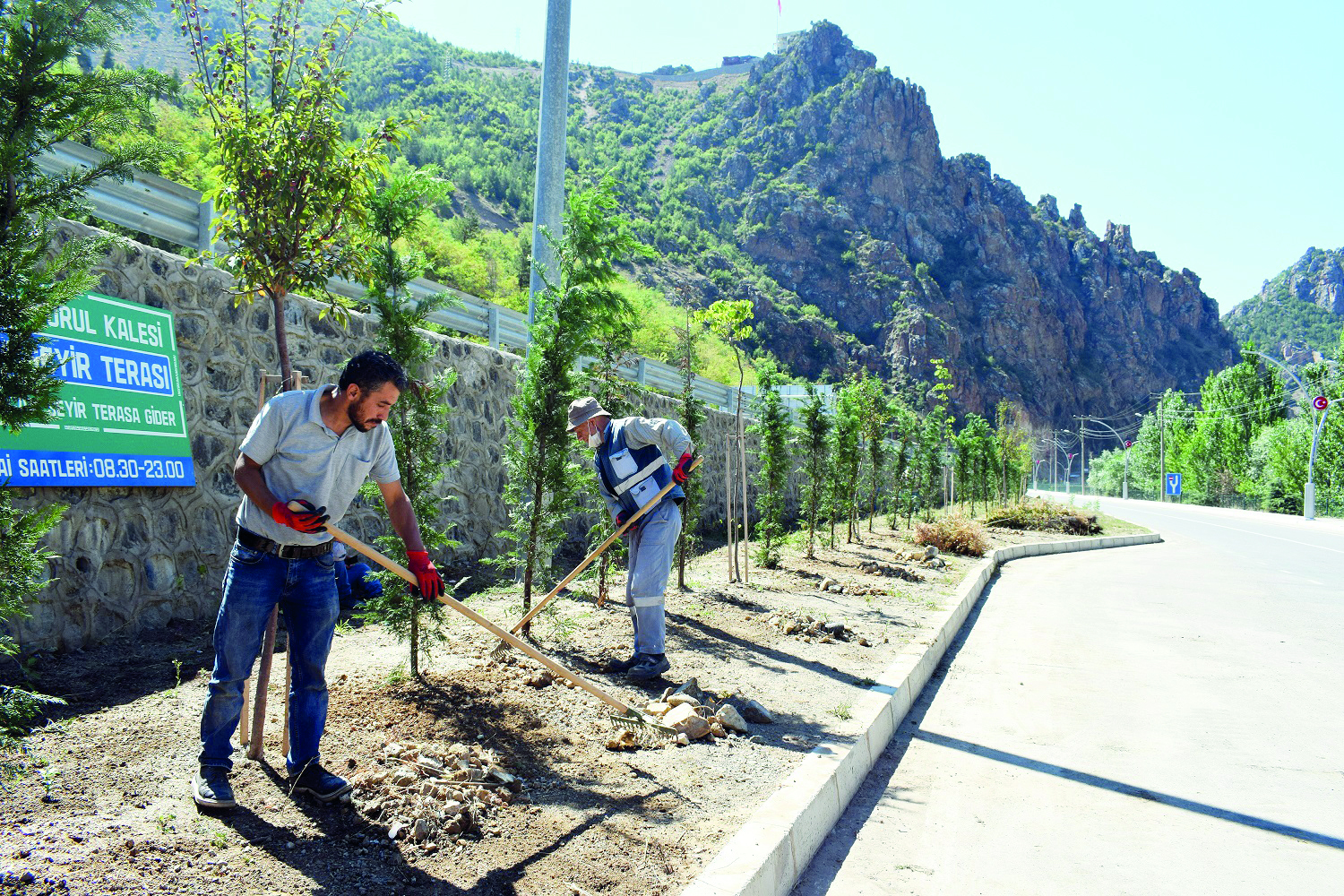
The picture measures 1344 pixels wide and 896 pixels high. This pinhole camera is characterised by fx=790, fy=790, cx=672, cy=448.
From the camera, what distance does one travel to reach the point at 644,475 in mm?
5875

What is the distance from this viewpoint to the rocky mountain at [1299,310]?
485 ft

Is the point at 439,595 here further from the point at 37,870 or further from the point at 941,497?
the point at 941,497

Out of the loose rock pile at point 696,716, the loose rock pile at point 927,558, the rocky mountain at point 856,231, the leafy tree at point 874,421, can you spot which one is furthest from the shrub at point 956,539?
the rocky mountain at point 856,231

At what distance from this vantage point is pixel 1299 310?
160250 mm

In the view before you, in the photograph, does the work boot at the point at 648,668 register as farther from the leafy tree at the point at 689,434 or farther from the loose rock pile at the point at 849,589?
the loose rock pile at the point at 849,589

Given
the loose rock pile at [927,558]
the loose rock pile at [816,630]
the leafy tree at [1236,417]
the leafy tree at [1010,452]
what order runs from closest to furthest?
the loose rock pile at [816,630], the loose rock pile at [927,558], the leafy tree at [1010,452], the leafy tree at [1236,417]

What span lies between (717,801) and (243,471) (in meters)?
2.47

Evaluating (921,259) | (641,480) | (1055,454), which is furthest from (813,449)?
(921,259)

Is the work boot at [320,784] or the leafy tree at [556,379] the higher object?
the leafy tree at [556,379]

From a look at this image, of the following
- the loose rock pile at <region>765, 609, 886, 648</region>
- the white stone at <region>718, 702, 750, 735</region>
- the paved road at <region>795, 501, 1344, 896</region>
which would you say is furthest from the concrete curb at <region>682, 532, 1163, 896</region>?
the loose rock pile at <region>765, 609, 886, 648</region>

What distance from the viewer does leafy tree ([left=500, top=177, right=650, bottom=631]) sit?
6.34 metres

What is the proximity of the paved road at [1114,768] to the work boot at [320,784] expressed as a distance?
73.7 inches

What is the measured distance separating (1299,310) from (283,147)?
204521 mm

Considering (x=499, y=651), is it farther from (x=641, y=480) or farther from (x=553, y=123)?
(x=553, y=123)
